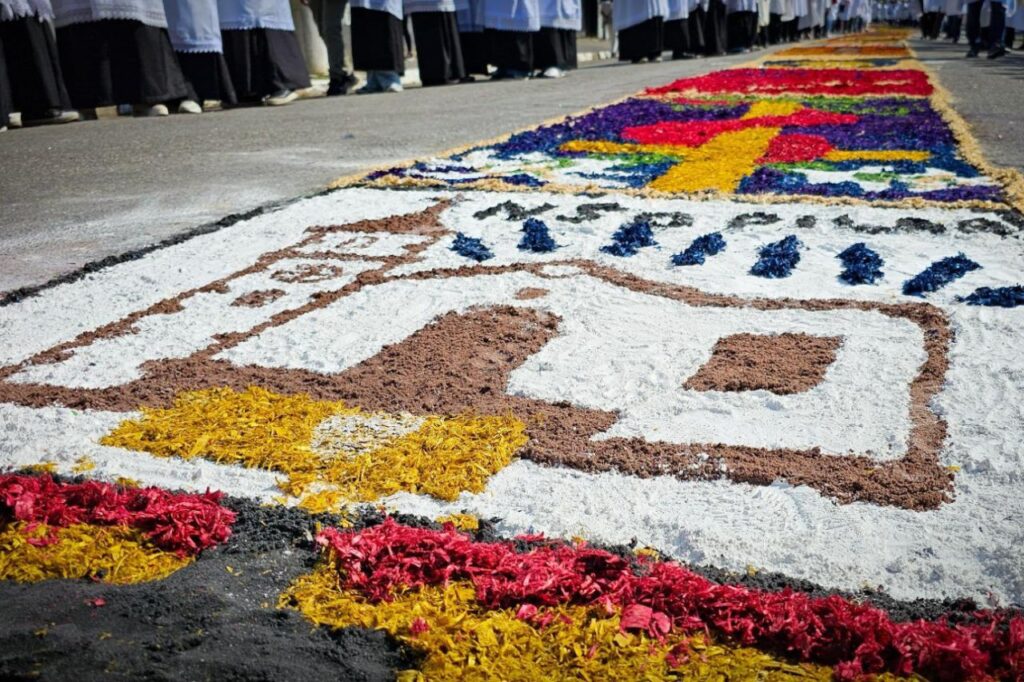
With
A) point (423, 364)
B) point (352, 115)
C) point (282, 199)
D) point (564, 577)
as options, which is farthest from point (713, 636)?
point (352, 115)

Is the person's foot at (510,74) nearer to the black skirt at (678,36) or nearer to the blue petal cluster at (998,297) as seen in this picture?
the black skirt at (678,36)

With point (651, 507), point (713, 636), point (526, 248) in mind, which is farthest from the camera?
point (526, 248)

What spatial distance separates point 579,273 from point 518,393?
4.11 ft

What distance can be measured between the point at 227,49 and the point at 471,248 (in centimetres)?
777

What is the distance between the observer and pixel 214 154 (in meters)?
7.03

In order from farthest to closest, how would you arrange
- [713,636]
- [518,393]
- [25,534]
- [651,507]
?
[518,393] < [651,507] < [25,534] < [713,636]

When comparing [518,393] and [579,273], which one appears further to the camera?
[579,273]

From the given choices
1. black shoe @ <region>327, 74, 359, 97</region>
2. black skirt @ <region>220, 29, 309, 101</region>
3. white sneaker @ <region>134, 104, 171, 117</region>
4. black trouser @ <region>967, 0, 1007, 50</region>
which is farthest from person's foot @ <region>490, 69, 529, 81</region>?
black trouser @ <region>967, 0, 1007, 50</region>

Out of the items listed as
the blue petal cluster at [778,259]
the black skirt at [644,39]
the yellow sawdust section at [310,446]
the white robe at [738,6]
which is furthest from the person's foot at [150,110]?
the white robe at [738,6]

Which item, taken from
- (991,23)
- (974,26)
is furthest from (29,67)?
(974,26)

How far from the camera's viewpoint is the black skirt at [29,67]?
30.3 ft

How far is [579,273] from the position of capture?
392 centimetres

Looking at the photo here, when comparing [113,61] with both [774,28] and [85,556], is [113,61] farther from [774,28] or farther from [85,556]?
[774,28]

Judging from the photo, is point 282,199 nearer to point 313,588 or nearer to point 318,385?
point 318,385
